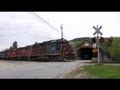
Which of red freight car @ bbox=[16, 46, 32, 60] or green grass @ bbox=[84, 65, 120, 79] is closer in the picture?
green grass @ bbox=[84, 65, 120, 79]

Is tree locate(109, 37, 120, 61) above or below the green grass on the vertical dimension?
above

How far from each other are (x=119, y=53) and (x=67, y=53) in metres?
18.5

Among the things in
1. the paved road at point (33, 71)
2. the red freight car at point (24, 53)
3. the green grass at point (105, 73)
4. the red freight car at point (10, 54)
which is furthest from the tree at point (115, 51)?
the green grass at point (105, 73)

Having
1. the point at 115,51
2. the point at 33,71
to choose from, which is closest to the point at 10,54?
the point at 115,51

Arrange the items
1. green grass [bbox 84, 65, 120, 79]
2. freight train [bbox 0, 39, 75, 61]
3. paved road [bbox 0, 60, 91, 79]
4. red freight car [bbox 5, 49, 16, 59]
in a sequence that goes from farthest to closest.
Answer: red freight car [bbox 5, 49, 16, 59], freight train [bbox 0, 39, 75, 61], paved road [bbox 0, 60, 91, 79], green grass [bbox 84, 65, 120, 79]

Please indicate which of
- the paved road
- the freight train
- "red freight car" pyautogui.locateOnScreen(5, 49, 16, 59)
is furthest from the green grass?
"red freight car" pyautogui.locateOnScreen(5, 49, 16, 59)

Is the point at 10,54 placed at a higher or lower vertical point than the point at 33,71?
higher

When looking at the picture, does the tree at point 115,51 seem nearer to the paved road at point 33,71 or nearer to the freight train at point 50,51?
the freight train at point 50,51

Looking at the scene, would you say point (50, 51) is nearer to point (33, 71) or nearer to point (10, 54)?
point (10, 54)

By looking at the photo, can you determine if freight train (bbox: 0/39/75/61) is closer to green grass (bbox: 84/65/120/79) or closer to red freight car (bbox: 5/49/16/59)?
red freight car (bbox: 5/49/16/59)

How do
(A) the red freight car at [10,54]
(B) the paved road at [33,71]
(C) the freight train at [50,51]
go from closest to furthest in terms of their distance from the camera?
(B) the paved road at [33,71] < (C) the freight train at [50,51] < (A) the red freight car at [10,54]

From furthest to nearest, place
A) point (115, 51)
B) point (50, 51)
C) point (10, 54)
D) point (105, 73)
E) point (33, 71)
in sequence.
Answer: point (115, 51)
point (10, 54)
point (50, 51)
point (33, 71)
point (105, 73)

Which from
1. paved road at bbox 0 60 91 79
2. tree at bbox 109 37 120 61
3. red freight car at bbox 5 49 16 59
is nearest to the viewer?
paved road at bbox 0 60 91 79
